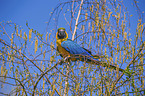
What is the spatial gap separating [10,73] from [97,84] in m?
1.18

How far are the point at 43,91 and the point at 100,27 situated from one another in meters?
1.18

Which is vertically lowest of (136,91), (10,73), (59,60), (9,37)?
(136,91)

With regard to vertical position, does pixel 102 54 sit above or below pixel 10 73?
above

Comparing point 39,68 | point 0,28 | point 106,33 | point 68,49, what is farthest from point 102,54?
point 68,49

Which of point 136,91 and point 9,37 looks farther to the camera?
point 9,37

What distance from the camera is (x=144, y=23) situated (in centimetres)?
298

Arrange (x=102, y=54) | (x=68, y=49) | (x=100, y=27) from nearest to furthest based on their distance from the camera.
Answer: (x=102, y=54)
(x=100, y=27)
(x=68, y=49)

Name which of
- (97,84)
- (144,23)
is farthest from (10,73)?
(144,23)

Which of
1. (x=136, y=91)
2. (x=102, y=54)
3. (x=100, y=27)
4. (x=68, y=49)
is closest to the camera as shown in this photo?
(x=136, y=91)

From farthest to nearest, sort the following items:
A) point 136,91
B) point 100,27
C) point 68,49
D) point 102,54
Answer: point 68,49
point 100,27
point 102,54
point 136,91

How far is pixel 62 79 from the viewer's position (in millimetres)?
2672

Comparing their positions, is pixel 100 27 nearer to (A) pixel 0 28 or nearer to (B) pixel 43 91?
(B) pixel 43 91

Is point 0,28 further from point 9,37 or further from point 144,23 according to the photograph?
point 144,23

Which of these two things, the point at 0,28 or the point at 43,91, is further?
the point at 0,28
